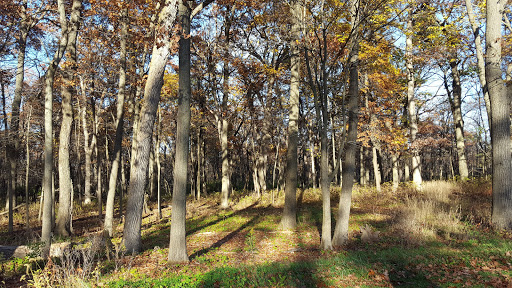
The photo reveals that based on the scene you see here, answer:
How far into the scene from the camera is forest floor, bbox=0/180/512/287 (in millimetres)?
5383

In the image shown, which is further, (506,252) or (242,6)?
(242,6)

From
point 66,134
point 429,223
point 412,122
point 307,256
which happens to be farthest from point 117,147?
point 412,122

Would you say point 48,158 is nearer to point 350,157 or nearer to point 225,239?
point 225,239

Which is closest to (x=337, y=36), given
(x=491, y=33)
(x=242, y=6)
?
(x=242, y=6)

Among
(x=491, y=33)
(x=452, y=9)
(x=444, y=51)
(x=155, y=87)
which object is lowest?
(x=155, y=87)

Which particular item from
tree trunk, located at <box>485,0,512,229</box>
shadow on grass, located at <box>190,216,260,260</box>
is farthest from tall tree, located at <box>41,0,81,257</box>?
tree trunk, located at <box>485,0,512,229</box>

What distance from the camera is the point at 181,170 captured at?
7.08m

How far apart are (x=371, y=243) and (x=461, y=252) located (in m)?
2.05

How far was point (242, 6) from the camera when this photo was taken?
1620cm

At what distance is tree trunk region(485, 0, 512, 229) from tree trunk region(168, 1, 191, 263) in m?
8.69

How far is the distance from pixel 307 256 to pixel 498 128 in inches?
272

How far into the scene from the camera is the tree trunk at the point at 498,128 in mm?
8609

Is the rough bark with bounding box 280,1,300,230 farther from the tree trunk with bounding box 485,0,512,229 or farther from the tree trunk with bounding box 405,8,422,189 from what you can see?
the tree trunk with bounding box 405,8,422,189

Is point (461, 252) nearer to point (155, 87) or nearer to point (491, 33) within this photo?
point (491, 33)
